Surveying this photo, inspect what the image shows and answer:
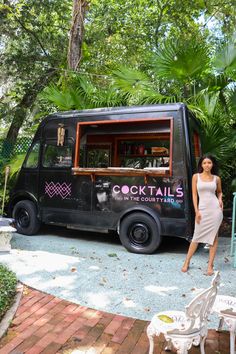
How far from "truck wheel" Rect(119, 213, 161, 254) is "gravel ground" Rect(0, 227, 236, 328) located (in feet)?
0.54

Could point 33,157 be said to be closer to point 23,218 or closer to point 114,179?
point 23,218

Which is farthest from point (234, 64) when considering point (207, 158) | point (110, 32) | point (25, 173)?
point (110, 32)

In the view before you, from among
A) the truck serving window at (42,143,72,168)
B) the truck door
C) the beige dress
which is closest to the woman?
the beige dress

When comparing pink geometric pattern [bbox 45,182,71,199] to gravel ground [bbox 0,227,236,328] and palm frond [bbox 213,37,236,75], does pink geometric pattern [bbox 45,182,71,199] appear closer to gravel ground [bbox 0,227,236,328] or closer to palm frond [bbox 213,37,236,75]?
gravel ground [bbox 0,227,236,328]

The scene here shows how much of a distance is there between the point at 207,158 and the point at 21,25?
352 inches

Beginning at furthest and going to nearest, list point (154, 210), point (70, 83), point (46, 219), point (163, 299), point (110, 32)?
point (110, 32), point (70, 83), point (46, 219), point (154, 210), point (163, 299)

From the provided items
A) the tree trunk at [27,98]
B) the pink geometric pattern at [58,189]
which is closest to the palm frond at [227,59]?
the pink geometric pattern at [58,189]

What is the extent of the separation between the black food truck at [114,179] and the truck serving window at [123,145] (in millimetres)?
22

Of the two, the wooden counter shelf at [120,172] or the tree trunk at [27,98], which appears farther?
the tree trunk at [27,98]

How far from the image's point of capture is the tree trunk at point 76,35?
832 centimetres

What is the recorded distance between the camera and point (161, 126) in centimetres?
676

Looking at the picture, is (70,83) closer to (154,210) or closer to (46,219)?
(46,219)

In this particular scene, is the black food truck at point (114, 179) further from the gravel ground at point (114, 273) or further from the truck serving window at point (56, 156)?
the gravel ground at point (114, 273)

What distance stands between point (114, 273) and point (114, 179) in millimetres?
1830
